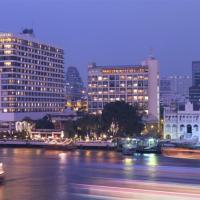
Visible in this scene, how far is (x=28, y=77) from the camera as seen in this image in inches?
2672

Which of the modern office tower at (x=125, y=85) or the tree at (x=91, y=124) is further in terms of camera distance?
the modern office tower at (x=125, y=85)

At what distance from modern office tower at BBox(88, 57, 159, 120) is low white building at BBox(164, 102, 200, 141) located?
1508cm

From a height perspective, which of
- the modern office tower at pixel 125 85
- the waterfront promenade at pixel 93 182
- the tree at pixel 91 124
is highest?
the modern office tower at pixel 125 85

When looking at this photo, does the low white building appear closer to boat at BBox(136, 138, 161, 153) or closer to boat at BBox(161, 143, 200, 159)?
boat at BBox(161, 143, 200, 159)

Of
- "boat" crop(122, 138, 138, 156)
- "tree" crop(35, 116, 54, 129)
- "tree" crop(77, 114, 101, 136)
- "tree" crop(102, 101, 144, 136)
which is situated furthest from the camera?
"tree" crop(35, 116, 54, 129)

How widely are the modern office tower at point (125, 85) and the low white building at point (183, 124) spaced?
1508cm

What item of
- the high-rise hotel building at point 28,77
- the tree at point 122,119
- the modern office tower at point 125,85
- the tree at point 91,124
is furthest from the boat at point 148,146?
the modern office tower at point 125,85

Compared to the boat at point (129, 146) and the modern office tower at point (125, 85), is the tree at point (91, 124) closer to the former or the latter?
the boat at point (129, 146)

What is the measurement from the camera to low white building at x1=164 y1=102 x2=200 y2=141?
54.3 m

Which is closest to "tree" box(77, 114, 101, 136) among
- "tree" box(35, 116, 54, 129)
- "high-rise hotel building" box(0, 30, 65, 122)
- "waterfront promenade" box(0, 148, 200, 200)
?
"tree" box(35, 116, 54, 129)

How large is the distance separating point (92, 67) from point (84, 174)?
49.5 meters

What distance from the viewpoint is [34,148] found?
51.2 meters

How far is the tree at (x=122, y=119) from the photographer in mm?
50094

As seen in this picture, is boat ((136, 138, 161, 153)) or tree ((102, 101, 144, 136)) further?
tree ((102, 101, 144, 136))
